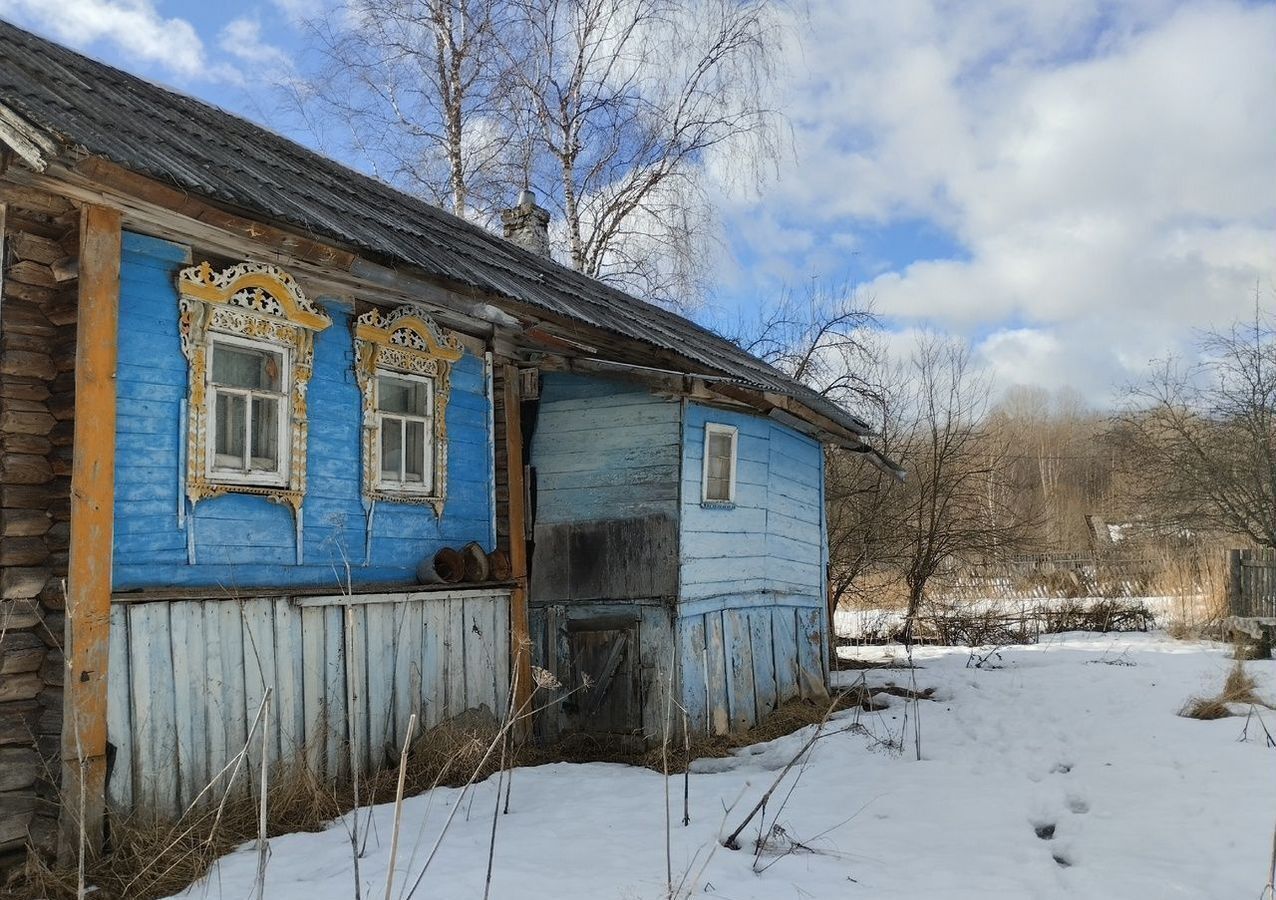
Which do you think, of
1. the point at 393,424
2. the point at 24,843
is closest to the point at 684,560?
the point at 393,424

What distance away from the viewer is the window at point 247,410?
5.48 m

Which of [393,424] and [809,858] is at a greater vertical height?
[393,424]

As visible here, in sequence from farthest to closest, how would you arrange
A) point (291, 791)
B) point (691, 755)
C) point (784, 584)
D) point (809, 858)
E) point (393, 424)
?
point (784, 584) < point (691, 755) < point (393, 424) < point (291, 791) < point (809, 858)

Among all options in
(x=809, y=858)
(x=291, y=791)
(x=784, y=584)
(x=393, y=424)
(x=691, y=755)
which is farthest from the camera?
(x=784, y=584)

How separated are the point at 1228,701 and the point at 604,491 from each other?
5.97m

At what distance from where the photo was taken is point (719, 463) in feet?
27.9

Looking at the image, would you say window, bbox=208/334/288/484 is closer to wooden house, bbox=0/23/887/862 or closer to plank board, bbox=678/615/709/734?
wooden house, bbox=0/23/887/862

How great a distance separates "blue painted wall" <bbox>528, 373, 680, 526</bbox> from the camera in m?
7.78

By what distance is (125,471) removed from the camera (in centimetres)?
496

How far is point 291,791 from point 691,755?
3.06 metres

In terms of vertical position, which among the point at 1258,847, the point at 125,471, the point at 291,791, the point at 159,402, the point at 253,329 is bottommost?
the point at 1258,847

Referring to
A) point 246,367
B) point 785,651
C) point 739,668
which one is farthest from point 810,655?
point 246,367

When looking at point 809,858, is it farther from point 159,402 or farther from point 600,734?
point 159,402

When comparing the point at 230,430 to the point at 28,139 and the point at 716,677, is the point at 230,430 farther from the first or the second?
the point at 716,677
